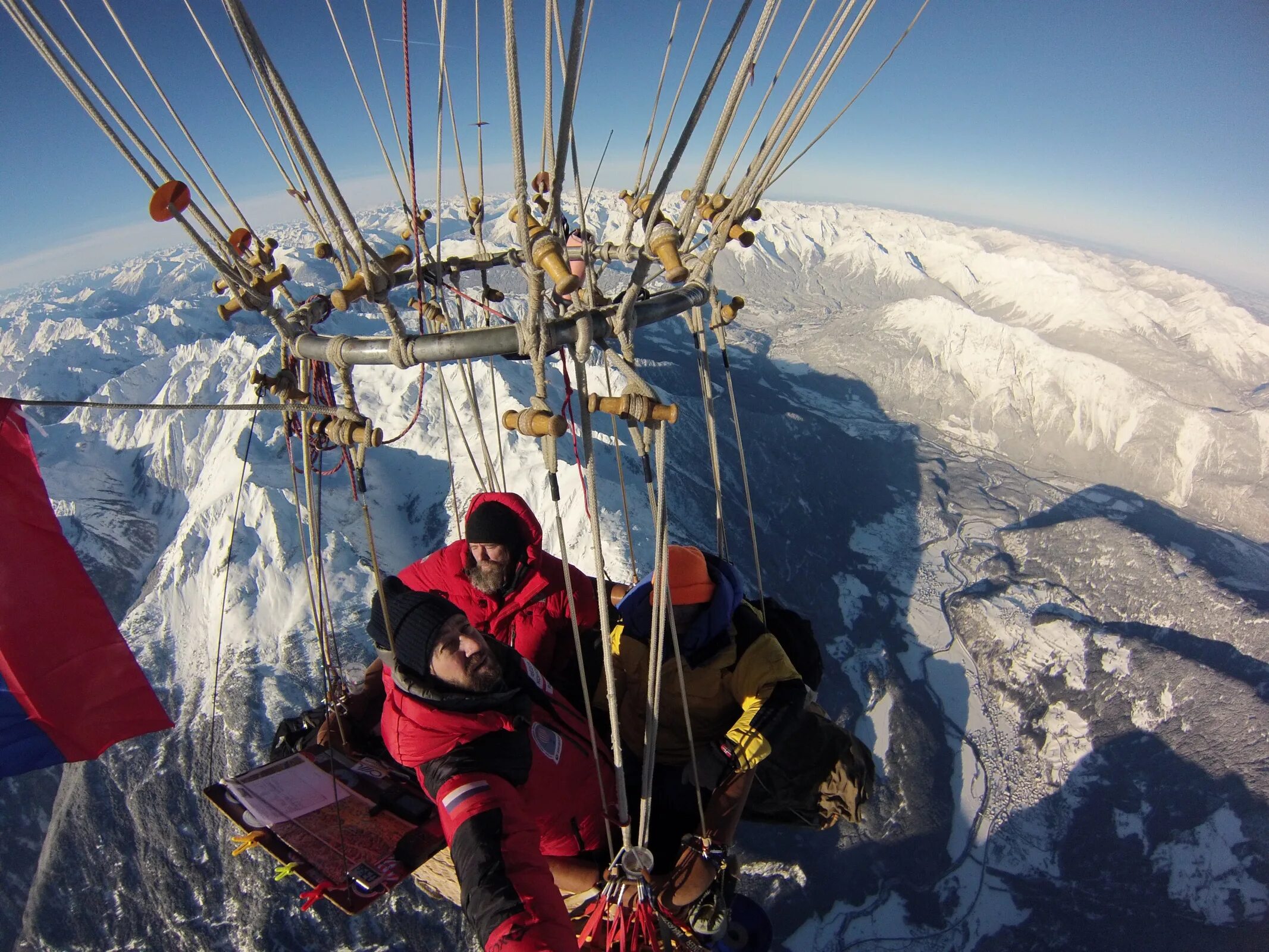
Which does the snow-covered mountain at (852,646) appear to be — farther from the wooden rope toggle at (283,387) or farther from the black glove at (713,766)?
the black glove at (713,766)

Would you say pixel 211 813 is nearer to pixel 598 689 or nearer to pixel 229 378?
pixel 229 378

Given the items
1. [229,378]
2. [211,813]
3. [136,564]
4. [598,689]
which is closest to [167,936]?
[211,813]

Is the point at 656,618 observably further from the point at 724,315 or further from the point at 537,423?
the point at 724,315

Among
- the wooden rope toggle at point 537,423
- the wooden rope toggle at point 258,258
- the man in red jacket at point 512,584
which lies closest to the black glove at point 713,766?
the man in red jacket at point 512,584

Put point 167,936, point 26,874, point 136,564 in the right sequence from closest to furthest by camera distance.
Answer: point 167,936, point 26,874, point 136,564

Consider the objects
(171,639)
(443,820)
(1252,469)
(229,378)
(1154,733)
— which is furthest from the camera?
(1252,469)

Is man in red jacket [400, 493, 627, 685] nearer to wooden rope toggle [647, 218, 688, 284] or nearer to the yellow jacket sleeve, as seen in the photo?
the yellow jacket sleeve
